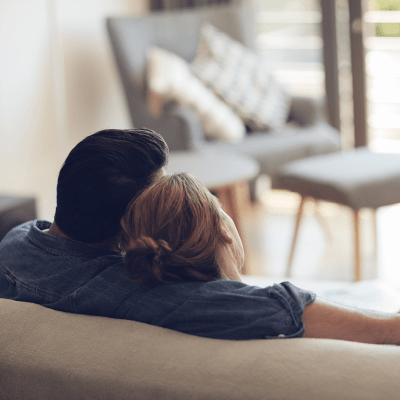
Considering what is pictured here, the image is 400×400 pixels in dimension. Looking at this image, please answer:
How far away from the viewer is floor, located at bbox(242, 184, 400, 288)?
2.68 metres

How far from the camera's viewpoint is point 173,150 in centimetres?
297

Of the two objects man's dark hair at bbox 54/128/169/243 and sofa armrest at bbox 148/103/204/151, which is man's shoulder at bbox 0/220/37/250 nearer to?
man's dark hair at bbox 54/128/169/243

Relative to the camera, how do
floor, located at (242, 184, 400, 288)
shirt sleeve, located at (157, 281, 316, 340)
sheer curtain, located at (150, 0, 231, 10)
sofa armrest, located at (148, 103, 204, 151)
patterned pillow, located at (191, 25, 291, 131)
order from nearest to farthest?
shirt sleeve, located at (157, 281, 316, 340), floor, located at (242, 184, 400, 288), sofa armrest, located at (148, 103, 204, 151), patterned pillow, located at (191, 25, 291, 131), sheer curtain, located at (150, 0, 231, 10)

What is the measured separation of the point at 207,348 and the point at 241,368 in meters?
0.06

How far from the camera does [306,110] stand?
3.45 metres

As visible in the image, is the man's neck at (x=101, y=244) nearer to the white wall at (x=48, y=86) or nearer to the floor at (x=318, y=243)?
the floor at (x=318, y=243)

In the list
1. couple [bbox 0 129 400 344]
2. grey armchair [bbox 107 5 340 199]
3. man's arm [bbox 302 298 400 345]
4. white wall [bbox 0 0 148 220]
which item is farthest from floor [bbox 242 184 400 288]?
couple [bbox 0 129 400 344]

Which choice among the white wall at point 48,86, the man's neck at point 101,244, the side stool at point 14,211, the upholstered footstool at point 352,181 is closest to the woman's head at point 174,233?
the man's neck at point 101,244

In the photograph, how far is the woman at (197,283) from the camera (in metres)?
0.81

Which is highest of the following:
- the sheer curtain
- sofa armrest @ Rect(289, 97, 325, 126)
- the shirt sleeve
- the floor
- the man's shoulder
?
the sheer curtain

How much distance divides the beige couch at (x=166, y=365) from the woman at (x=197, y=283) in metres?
0.03

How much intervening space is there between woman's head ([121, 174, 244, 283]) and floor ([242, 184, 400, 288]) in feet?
6.03

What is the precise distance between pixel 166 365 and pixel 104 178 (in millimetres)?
294

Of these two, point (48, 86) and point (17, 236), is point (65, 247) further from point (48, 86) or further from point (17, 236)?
point (48, 86)
